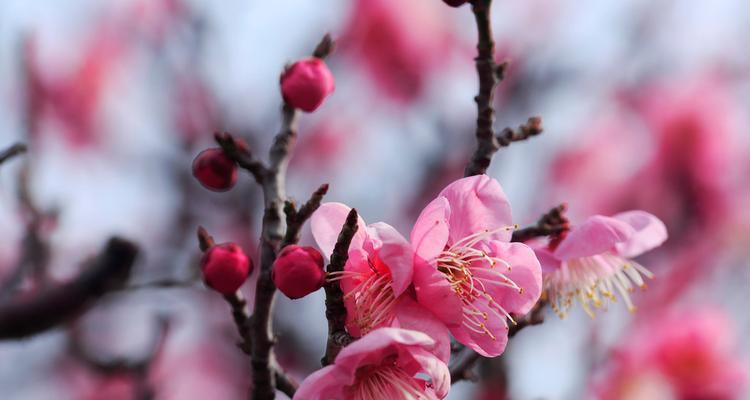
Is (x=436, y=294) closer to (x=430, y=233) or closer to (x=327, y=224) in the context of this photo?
(x=430, y=233)

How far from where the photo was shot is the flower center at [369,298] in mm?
1230

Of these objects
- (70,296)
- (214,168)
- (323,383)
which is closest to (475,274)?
(323,383)

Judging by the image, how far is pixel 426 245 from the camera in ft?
4.17

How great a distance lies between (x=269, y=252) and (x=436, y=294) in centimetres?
35

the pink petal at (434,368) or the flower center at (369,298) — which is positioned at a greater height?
the flower center at (369,298)

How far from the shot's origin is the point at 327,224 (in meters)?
1.30

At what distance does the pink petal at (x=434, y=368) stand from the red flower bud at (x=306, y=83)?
650 mm

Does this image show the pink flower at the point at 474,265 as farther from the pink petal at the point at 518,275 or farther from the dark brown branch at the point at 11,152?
the dark brown branch at the point at 11,152

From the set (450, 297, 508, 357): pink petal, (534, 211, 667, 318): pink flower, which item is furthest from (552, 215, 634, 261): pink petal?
(450, 297, 508, 357): pink petal

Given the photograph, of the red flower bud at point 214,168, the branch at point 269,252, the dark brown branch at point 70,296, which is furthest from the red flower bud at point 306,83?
the dark brown branch at point 70,296

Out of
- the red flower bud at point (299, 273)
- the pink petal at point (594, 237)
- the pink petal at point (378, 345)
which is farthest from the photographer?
the pink petal at point (594, 237)

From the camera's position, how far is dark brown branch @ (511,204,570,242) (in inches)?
62.2

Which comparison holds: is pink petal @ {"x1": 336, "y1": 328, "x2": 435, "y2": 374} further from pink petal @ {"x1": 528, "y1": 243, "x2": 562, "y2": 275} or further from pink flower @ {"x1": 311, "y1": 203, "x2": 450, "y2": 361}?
pink petal @ {"x1": 528, "y1": 243, "x2": 562, "y2": 275}

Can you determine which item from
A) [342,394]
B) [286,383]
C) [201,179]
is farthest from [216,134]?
[342,394]
